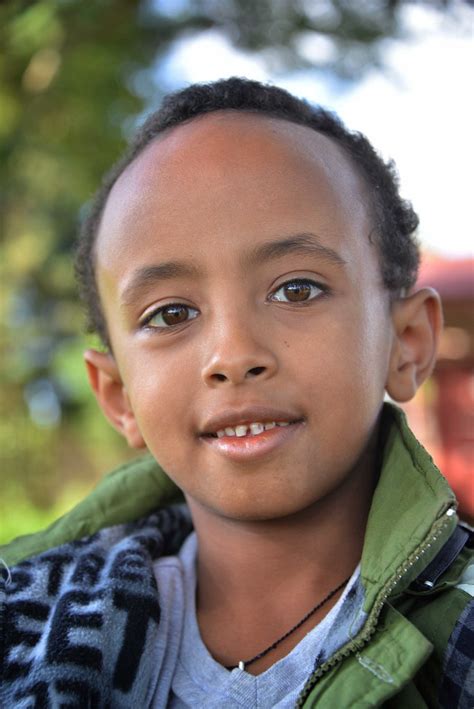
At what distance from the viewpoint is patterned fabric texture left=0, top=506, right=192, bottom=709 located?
1.41m

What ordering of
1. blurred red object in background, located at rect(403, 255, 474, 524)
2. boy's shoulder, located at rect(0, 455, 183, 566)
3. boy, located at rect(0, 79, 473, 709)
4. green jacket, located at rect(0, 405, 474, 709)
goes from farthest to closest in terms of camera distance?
blurred red object in background, located at rect(403, 255, 474, 524) → boy's shoulder, located at rect(0, 455, 183, 566) → boy, located at rect(0, 79, 473, 709) → green jacket, located at rect(0, 405, 474, 709)

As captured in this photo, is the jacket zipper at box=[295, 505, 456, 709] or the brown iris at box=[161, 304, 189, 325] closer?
the jacket zipper at box=[295, 505, 456, 709]

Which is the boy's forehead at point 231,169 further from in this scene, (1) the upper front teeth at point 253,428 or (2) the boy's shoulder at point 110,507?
(2) the boy's shoulder at point 110,507

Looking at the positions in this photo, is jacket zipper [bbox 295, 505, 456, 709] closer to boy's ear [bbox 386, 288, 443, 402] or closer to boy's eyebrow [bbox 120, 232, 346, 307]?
boy's ear [bbox 386, 288, 443, 402]

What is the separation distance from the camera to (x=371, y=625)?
1.26 metres

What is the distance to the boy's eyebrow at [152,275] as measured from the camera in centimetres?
149

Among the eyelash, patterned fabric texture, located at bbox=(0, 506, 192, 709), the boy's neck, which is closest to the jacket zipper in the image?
the boy's neck

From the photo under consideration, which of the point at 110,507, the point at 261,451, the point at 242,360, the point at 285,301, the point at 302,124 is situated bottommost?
the point at 110,507

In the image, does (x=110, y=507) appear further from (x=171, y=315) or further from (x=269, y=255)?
(x=269, y=255)

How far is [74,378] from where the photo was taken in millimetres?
7590

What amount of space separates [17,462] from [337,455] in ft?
20.6

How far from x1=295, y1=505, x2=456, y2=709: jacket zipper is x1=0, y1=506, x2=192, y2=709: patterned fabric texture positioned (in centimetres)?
37

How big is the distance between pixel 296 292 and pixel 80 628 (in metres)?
0.75

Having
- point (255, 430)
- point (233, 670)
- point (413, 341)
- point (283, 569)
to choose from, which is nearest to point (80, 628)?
point (233, 670)
